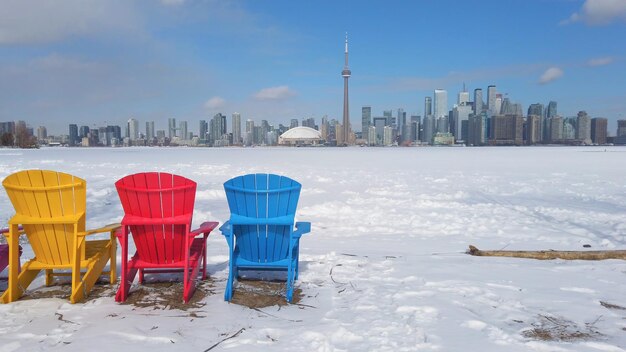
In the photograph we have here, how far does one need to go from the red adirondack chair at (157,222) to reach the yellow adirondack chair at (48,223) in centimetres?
37

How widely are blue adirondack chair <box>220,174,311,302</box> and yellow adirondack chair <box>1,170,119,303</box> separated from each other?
131cm

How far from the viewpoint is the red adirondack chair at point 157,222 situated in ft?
12.6

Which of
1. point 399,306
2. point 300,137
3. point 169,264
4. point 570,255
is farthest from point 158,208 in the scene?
point 300,137

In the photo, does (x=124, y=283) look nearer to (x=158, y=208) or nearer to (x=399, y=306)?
(x=158, y=208)

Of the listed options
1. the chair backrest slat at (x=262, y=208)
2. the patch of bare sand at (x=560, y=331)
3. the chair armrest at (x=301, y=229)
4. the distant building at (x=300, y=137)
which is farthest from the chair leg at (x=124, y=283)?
the distant building at (x=300, y=137)

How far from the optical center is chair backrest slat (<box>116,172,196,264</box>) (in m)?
3.84

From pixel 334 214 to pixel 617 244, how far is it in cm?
500

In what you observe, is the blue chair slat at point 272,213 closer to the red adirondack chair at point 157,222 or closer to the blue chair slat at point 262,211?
the blue chair slat at point 262,211

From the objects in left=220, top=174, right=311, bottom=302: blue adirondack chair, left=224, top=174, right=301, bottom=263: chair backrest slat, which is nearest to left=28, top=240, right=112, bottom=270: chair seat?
left=220, top=174, right=311, bottom=302: blue adirondack chair

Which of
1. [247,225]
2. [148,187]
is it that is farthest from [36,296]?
[247,225]

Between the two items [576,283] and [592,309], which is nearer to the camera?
[592,309]

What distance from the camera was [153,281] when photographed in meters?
4.51

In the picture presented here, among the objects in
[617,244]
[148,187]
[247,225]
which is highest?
[148,187]

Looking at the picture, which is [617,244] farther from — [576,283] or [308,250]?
[308,250]
